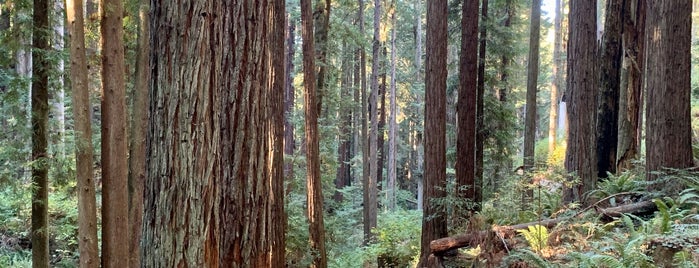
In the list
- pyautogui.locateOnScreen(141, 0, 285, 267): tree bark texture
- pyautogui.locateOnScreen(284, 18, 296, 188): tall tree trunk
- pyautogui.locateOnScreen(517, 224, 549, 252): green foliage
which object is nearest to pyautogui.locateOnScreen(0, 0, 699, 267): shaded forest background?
pyautogui.locateOnScreen(517, 224, 549, 252): green foliage

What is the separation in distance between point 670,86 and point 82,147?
7.83 metres

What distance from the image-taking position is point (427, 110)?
8680 mm

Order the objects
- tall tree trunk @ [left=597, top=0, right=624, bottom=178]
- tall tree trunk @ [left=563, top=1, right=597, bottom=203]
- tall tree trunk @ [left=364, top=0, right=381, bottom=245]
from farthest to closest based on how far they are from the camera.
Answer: tall tree trunk @ [left=364, top=0, right=381, bottom=245]
tall tree trunk @ [left=597, top=0, right=624, bottom=178]
tall tree trunk @ [left=563, top=1, right=597, bottom=203]

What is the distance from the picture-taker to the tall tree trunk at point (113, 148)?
6.16 meters

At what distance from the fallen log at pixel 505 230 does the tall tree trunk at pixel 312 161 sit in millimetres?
3393

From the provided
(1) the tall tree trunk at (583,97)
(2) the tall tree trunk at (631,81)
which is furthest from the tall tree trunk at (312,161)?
(2) the tall tree trunk at (631,81)

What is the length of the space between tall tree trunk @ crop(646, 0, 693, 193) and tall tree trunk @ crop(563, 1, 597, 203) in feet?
5.59

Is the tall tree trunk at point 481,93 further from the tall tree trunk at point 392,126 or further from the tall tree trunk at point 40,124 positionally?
the tall tree trunk at point 40,124

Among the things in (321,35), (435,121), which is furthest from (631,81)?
(321,35)

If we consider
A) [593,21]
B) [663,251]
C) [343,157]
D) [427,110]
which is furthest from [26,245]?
[343,157]

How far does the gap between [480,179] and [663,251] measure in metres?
7.34

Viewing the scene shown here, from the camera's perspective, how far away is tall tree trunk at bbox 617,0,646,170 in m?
8.96

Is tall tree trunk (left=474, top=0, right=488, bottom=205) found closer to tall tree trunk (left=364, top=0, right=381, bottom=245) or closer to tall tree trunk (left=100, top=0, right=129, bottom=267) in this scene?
tall tree trunk (left=364, top=0, right=381, bottom=245)

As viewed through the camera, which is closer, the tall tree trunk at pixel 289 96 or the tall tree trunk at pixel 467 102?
the tall tree trunk at pixel 467 102
